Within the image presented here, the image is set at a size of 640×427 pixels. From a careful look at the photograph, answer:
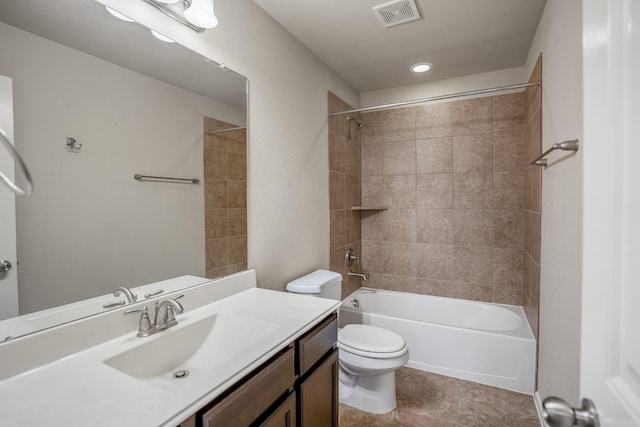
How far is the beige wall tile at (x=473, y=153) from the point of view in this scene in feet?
9.23

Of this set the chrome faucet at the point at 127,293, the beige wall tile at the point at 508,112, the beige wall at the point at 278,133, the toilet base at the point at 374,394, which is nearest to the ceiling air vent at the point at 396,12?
the beige wall at the point at 278,133

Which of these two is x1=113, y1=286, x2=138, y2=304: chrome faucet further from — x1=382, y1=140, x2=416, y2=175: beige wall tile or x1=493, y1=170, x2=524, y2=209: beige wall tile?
x1=493, y1=170, x2=524, y2=209: beige wall tile

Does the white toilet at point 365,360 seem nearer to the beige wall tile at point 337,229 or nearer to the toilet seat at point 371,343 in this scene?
the toilet seat at point 371,343

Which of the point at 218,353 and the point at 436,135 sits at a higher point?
the point at 436,135

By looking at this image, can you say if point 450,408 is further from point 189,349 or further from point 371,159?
point 371,159

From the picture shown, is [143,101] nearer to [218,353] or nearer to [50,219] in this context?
[50,219]

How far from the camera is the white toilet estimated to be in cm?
185

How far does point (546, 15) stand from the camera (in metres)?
1.80

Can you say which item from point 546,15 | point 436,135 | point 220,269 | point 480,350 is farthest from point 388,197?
point 220,269

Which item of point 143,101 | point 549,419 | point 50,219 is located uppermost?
point 143,101

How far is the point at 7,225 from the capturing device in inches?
35.3

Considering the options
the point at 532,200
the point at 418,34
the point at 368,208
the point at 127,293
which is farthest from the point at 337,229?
the point at 127,293

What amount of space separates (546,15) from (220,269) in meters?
2.34

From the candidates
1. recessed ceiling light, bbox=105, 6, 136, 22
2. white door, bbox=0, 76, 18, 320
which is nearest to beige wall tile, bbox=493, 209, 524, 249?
recessed ceiling light, bbox=105, 6, 136, 22
